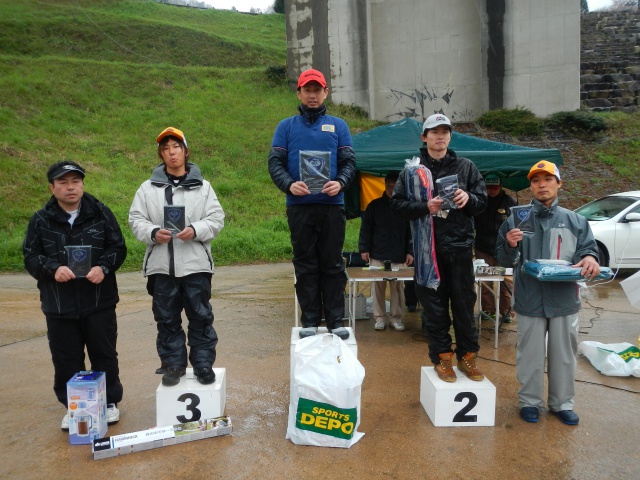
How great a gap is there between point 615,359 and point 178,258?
4019 millimetres

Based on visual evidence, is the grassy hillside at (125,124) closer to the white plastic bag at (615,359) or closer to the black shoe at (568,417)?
the white plastic bag at (615,359)

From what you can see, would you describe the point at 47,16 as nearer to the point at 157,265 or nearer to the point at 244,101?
the point at 244,101

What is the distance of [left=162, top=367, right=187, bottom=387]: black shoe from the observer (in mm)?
3738

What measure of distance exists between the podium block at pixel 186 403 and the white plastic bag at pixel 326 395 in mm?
596

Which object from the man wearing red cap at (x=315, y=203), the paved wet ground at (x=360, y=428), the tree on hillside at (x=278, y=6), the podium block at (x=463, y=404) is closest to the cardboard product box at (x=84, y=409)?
the paved wet ground at (x=360, y=428)

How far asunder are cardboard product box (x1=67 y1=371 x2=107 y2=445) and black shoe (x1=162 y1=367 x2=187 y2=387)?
424 millimetres

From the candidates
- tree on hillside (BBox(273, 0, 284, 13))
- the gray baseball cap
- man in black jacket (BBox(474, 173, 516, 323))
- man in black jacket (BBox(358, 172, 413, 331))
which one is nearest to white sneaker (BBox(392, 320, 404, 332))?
man in black jacket (BBox(358, 172, 413, 331))

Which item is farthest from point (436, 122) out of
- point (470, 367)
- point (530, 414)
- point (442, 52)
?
point (442, 52)

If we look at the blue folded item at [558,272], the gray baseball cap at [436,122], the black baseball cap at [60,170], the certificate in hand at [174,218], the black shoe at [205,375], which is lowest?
the black shoe at [205,375]

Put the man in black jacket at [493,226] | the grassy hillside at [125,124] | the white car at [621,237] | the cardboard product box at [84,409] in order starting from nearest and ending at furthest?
the cardboard product box at [84,409] < the man in black jacket at [493,226] < the white car at [621,237] < the grassy hillside at [125,124]

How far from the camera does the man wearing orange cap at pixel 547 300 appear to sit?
3.78 m


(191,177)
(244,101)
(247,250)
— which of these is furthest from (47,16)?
(191,177)

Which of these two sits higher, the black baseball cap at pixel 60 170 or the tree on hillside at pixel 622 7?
the tree on hillside at pixel 622 7

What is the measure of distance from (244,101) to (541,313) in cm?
2077
